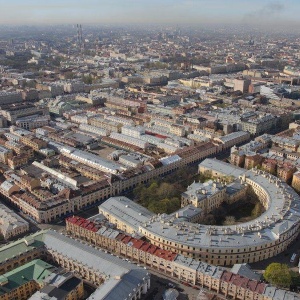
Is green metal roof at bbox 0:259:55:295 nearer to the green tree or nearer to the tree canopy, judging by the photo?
the tree canopy

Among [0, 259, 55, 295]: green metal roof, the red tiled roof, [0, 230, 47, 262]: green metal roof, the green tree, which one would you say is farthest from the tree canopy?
[0, 259, 55, 295]: green metal roof

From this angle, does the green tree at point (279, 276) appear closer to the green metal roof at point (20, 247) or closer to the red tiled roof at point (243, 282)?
the red tiled roof at point (243, 282)

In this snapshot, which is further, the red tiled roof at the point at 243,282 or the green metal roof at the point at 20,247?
the green metal roof at the point at 20,247

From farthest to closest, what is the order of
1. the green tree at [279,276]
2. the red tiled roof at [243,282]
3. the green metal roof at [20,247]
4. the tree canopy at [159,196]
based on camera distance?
the tree canopy at [159,196] < the green metal roof at [20,247] < the green tree at [279,276] < the red tiled roof at [243,282]

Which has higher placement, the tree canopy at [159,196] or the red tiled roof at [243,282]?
the red tiled roof at [243,282]

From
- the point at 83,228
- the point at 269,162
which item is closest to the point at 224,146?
the point at 269,162

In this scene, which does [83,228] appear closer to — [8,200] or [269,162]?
[8,200]

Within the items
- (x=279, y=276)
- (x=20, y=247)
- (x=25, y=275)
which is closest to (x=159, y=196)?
(x=20, y=247)

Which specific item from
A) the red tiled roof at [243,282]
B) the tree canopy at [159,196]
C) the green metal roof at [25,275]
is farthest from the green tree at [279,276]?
the green metal roof at [25,275]
